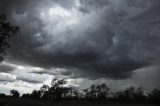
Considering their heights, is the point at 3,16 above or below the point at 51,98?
above

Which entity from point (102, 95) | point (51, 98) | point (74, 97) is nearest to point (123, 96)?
point (102, 95)

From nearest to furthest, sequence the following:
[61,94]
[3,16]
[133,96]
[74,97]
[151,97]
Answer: [3,16] < [61,94] < [151,97] < [133,96] < [74,97]

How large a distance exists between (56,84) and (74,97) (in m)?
70.3

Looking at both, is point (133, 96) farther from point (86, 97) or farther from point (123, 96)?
point (86, 97)

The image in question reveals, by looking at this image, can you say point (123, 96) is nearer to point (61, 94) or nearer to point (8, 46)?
point (61, 94)

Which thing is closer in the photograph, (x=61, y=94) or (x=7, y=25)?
(x=7, y=25)

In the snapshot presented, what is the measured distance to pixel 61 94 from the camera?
371ft

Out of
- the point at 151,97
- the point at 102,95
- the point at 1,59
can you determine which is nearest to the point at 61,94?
the point at 151,97

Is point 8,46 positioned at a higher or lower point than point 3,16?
lower

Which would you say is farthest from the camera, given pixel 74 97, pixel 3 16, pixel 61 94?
pixel 74 97

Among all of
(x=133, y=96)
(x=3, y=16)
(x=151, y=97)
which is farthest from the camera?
(x=133, y=96)

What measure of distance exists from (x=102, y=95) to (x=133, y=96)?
26.3m

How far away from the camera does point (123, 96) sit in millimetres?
175750

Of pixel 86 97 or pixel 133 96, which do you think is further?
pixel 86 97
